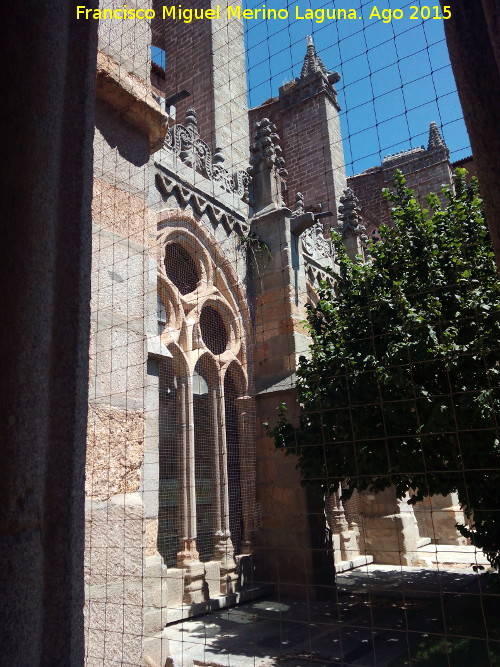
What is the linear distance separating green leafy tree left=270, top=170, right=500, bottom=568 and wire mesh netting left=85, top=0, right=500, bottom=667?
3 cm

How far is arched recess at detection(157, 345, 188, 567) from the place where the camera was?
21.5 ft

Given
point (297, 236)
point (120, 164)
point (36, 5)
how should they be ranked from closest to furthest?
point (36, 5) → point (120, 164) → point (297, 236)

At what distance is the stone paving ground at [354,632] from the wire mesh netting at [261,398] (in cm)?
4

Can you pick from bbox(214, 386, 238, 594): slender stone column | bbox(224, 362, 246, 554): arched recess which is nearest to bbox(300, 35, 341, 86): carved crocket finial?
bbox(224, 362, 246, 554): arched recess

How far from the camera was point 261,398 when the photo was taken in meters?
7.67

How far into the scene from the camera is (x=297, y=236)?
28.2ft

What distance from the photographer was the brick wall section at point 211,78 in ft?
32.9

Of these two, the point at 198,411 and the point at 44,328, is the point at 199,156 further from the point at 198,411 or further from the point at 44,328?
the point at 44,328

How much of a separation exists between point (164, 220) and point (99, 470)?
17.5 ft

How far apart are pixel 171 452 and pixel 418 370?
325cm

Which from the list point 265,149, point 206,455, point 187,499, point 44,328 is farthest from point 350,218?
point 44,328

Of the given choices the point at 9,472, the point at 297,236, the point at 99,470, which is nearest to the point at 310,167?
the point at 297,236

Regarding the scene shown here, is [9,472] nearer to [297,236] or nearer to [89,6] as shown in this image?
[89,6]

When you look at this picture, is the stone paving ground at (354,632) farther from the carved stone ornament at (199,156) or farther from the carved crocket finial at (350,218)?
the carved crocket finial at (350,218)
